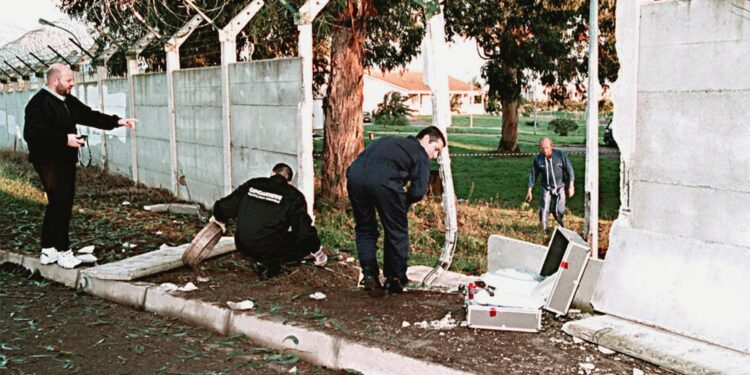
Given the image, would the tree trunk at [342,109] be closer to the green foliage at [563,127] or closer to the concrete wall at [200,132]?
the concrete wall at [200,132]

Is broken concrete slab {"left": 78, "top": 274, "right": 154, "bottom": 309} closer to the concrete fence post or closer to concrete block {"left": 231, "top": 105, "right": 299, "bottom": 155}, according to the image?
the concrete fence post

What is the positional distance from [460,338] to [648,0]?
2.69 meters

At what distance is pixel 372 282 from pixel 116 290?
2341 mm

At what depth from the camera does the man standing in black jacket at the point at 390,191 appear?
593 centimetres

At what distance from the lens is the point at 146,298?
625cm

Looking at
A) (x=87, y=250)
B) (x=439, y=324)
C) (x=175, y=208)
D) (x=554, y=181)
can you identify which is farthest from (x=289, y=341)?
(x=554, y=181)

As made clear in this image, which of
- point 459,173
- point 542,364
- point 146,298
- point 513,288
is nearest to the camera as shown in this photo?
point 542,364

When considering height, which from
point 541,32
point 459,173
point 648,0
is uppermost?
point 541,32

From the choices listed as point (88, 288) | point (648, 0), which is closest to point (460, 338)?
point (648, 0)

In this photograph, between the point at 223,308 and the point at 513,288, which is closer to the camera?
the point at 513,288

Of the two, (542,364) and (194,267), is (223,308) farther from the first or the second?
(542,364)

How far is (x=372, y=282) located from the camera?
6.00 m

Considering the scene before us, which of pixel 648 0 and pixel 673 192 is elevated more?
pixel 648 0

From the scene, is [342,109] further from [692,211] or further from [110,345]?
[692,211]
